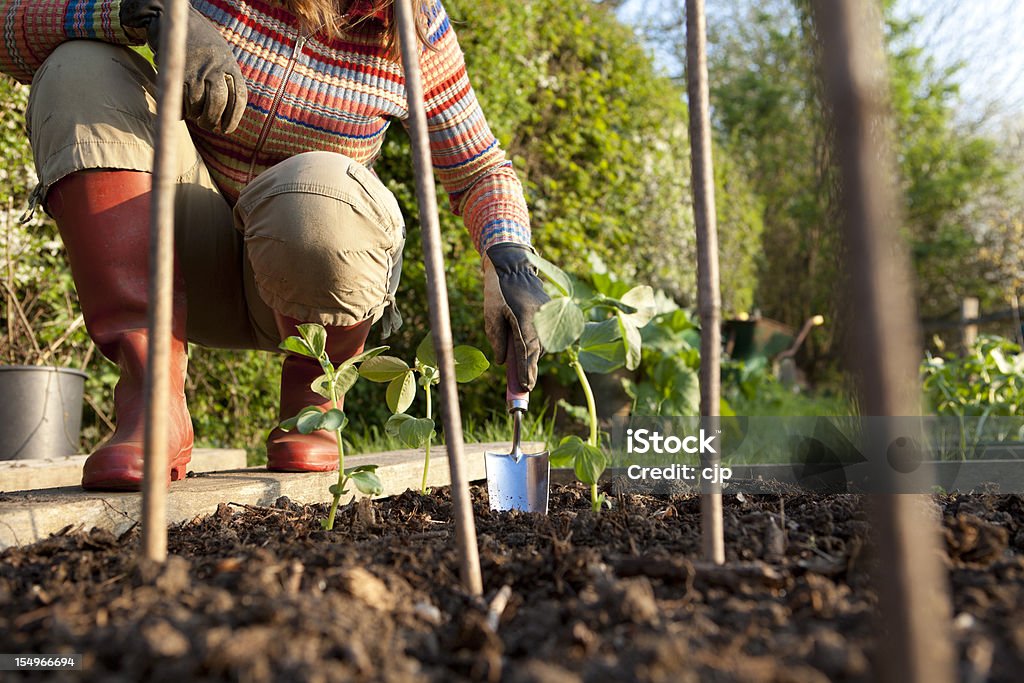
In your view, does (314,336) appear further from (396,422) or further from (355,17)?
(355,17)

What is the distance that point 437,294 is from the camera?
758 millimetres

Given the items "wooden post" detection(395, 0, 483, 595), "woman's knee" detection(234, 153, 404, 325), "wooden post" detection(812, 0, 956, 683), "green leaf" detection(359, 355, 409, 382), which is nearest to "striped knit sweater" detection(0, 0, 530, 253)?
"woman's knee" detection(234, 153, 404, 325)

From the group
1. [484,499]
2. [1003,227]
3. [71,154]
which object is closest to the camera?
[71,154]

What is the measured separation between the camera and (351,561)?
812mm

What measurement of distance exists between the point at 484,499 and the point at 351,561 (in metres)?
0.64

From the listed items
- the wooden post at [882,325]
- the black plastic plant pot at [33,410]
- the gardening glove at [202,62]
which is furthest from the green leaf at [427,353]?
the black plastic plant pot at [33,410]

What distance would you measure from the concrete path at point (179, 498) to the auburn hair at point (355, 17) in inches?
33.9

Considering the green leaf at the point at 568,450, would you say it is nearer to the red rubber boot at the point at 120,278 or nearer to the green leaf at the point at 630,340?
the green leaf at the point at 630,340

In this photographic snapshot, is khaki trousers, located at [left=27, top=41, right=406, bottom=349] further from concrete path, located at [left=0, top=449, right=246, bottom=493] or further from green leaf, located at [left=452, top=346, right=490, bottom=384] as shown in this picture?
concrete path, located at [left=0, top=449, right=246, bottom=493]

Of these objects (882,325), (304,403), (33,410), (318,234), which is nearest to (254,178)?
(318,234)

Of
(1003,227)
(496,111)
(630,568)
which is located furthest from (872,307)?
(1003,227)

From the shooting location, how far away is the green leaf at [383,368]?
1.35m

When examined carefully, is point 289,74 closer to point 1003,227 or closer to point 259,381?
point 259,381

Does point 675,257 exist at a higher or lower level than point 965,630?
higher
